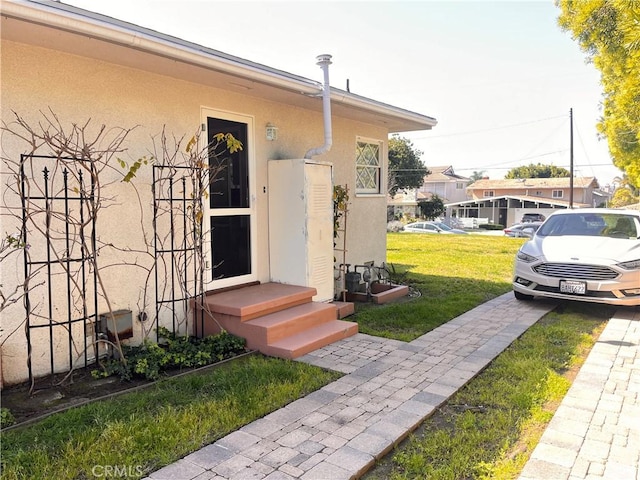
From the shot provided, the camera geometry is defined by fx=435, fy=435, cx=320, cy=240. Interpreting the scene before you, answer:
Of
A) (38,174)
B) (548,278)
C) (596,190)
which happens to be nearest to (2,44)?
(38,174)

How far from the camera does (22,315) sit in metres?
3.98

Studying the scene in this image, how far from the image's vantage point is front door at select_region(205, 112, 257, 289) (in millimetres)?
5664

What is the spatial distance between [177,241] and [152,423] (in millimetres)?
2514

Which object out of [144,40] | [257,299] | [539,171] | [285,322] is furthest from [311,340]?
[539,171]

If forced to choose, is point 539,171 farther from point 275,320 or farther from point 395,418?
point 395,418

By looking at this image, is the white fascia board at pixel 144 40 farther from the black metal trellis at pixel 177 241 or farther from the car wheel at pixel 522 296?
the car wheel at pixel 522 296

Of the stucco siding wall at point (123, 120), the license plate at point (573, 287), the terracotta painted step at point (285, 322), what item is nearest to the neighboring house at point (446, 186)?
the license plate at point (573, 287)

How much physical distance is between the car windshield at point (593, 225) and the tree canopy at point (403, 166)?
29.3 m

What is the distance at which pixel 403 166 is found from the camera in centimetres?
3706

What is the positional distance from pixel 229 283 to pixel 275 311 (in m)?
0.87

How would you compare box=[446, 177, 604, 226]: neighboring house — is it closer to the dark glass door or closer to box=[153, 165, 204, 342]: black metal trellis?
the dark glass door

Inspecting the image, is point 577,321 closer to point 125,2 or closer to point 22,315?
point 22,315

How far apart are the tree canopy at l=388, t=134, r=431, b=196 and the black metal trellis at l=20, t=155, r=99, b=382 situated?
33.7 metres

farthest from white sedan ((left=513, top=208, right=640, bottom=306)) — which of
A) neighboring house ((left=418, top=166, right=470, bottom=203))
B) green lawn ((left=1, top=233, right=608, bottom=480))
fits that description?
neighboring house ((left=418, top=166, right=470, bottom=203))
